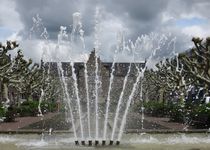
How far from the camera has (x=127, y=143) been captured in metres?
17.5

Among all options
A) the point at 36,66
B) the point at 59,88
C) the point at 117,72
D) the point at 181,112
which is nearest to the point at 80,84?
the point at 117,72

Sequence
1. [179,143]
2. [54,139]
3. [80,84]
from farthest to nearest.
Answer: [80,84] < [54,139] < [179,143]

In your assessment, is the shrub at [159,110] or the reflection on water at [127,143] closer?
the reflection on water at [127,143]

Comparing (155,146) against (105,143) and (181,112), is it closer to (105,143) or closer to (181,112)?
(105,143)

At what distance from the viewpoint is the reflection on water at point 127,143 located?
1602 centimetres

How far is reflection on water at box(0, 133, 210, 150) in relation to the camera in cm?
1602

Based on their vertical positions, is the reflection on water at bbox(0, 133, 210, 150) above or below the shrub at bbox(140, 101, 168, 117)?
below

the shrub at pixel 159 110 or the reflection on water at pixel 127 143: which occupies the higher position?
the shrub at pixel 159 110

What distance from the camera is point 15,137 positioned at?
20.5m

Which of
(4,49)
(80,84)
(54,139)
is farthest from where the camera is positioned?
(80,84)

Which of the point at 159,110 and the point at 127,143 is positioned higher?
the point at 159,110

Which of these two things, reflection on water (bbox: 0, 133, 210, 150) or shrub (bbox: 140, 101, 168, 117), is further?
shrub (bbox: 140, 101, 168, 117)

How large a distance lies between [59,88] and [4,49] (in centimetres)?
7498

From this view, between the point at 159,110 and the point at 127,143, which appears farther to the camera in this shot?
the point at 159,110
